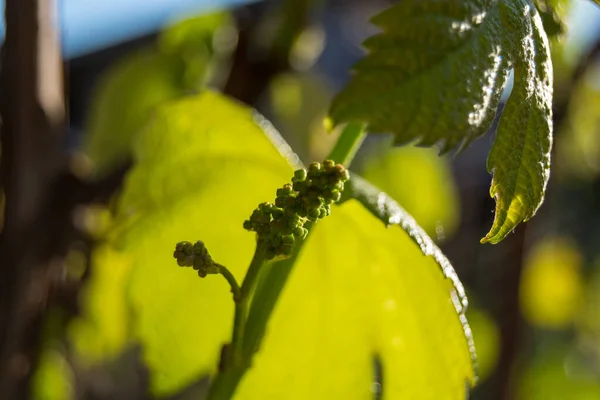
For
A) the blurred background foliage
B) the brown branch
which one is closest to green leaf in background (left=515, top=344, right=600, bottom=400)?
the blurred background foliage

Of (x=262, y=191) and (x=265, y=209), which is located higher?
(x=265, y=209)

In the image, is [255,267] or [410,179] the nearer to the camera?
[255,267]

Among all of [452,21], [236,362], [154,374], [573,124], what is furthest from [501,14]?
[573,124]

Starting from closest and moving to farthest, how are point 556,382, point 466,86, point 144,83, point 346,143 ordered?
point 466,86
point 346,143
point 144,83
point 556,382

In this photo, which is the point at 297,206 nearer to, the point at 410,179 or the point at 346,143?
the point at 346,143

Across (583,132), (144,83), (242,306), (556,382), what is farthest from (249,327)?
(556,382)

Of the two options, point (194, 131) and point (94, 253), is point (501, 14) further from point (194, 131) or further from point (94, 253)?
point (94, 253)

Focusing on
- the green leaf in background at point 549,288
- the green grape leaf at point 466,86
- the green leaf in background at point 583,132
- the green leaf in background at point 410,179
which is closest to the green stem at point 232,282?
the green grape leaf at point 466,86

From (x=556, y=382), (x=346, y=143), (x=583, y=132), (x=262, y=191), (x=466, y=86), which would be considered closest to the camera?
(x=466, y=86)
